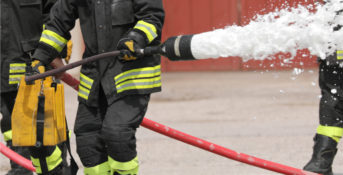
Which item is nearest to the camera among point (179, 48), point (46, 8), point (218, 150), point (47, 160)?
point (179, 48)

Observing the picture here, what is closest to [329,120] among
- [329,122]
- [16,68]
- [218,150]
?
[329,122]

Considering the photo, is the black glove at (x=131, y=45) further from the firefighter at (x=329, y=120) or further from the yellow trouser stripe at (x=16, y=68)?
the firefighter at (x=329, y=120)

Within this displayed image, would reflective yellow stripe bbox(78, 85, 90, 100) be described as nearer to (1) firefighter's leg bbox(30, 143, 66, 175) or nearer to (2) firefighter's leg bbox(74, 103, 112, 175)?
(2) firefighter's leg bbox(74, 103, 112, 175)

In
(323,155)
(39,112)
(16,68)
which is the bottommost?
(323,155)

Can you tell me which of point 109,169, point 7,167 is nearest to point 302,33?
point 109,169

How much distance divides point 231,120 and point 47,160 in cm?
366

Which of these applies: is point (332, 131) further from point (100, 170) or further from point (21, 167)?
point (21, 167)

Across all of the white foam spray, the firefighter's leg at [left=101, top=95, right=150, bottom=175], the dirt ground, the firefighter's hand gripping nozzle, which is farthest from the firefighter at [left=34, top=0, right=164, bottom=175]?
the dirt ground

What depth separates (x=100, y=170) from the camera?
370 cm

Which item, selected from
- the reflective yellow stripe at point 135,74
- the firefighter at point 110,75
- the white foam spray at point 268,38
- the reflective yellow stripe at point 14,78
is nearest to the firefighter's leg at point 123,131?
the firefighter at point 110,75

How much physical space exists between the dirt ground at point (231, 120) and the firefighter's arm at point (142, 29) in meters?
0.87

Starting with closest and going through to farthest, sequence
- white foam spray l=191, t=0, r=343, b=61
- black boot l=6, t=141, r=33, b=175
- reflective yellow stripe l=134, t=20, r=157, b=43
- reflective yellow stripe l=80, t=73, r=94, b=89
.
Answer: white foam spray l=191, t=0, r=343, b=61 → reflective yellow stripe l=134, t=20, r=157, b=43 → reflective yellow stripe l=80, t=73, r=94, b=89 → black boot l=6, t=141, r=33, b=175

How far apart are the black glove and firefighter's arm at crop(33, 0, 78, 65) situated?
49cm

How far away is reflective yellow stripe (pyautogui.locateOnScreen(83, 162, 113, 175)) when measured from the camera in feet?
12.1
